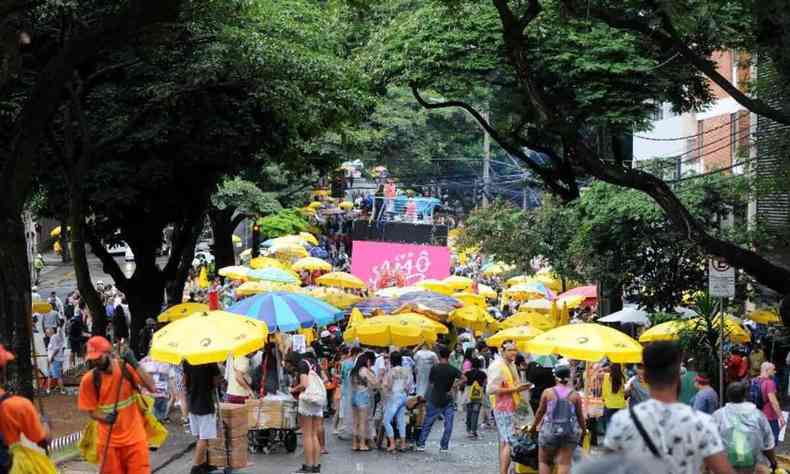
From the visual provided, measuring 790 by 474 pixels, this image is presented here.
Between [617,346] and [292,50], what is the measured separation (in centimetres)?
1085

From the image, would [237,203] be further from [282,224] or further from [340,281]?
[282,224]

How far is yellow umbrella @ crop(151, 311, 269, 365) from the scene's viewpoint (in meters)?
14.5

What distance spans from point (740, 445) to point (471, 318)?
15131 millimetres

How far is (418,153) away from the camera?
59125 mm

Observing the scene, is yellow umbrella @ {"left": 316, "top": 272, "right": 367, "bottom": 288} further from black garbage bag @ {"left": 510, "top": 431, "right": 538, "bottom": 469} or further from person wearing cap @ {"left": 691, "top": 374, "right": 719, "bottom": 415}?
black garbage bag @ {"left": 510, "top": 431, "right": 538, "bottom": 469}

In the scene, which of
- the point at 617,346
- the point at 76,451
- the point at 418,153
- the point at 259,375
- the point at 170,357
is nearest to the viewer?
the point at 170,357

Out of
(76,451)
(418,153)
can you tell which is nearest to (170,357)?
(76,451)

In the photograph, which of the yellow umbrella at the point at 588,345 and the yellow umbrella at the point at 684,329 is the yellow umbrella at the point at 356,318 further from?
the yellow umbrella at the point at 588,345

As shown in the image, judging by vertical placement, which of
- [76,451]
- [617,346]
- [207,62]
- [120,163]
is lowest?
[76,451]

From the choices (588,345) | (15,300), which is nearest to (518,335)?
(588,345)

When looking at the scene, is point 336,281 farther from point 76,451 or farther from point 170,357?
point 170,357

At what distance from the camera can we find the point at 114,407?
11547 mm

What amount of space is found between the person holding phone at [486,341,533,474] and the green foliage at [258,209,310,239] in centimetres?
2981

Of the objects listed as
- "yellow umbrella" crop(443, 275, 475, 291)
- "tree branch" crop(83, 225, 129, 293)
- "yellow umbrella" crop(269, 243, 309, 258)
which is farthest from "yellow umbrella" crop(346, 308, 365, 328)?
"yellow umbrella" crop(269, 243, 309, 258)
